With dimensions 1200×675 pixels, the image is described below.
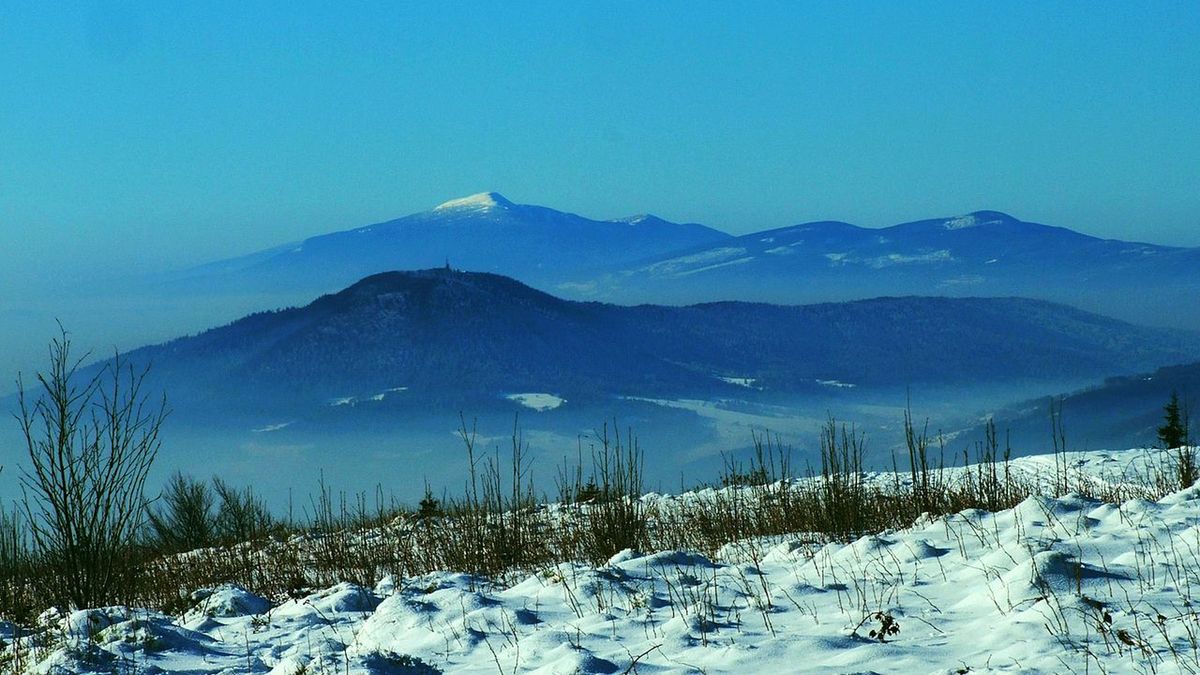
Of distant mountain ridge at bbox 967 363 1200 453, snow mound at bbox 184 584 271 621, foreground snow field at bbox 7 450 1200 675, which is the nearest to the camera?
foreground snow field at bbox 7 450 1200 675

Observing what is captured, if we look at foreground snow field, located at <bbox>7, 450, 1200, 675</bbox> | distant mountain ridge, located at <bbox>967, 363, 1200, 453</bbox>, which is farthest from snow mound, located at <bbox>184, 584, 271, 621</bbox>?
distant mountain ridge, located at <bbox>967, 363, 1200, 453</bbox>

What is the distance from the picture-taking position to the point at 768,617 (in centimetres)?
703

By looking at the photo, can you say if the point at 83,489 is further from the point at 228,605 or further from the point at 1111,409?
the point at 1111,409

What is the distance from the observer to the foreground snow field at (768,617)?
5914 mm

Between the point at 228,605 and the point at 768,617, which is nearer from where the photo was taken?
the point at 768,617

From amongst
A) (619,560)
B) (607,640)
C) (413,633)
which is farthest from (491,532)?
(607,640)

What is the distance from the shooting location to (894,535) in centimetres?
956

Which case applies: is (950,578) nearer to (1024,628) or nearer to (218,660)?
(1024,628)

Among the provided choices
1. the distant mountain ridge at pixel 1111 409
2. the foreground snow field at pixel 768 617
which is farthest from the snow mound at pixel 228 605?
the distant mountain ridge at pixel 1111 409

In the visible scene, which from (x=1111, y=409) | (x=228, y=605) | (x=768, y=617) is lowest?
(x=1111, y=409)

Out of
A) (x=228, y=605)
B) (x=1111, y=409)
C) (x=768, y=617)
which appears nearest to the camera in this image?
(x=768, y=617)

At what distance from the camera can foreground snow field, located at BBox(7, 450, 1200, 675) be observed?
591 cm

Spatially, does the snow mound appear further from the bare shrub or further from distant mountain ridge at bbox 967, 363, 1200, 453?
distant mountain ridge at bbox 967, 363, 1200, 453

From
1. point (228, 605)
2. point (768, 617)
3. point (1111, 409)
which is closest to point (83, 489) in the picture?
point (228, 605)
